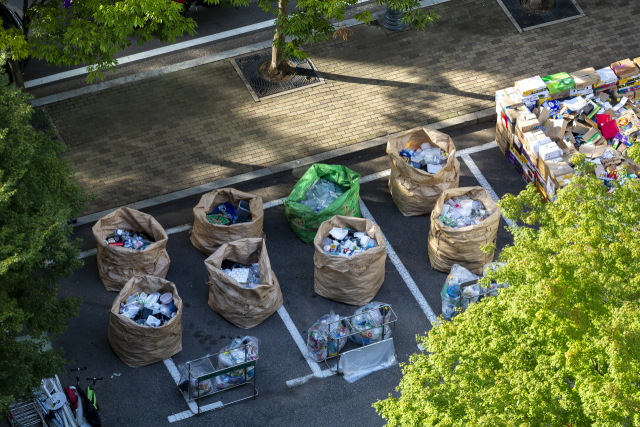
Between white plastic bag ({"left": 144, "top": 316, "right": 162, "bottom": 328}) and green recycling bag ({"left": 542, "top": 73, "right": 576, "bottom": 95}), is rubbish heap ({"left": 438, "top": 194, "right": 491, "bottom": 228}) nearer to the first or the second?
green recycling bag ({"left": 542, "top": 73, "right": 576, "bottom": 95})

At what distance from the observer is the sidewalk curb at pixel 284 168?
42.3ft

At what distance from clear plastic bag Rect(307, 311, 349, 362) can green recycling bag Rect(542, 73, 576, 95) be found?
17.8 ft


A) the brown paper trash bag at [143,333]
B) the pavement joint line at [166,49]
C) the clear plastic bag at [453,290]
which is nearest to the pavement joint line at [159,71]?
the pavement joint line at [166,49]

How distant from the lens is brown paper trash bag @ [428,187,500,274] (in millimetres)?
11570

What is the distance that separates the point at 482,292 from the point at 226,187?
441 centimetres

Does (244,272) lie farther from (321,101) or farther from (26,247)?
(321,101)

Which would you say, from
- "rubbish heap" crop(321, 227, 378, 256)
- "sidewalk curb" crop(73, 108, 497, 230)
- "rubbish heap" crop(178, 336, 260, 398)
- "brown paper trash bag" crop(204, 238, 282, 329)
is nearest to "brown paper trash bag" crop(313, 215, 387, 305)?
"rubbish heap" crop(321, 227, 378, 256)

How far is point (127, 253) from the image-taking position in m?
11.4

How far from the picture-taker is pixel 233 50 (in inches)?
596

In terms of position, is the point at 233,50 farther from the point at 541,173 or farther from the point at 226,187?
the point at 541,173

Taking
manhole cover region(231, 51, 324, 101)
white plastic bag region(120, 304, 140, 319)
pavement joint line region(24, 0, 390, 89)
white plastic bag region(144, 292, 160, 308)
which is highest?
pavement joint line region(24, 0, 390, 89)

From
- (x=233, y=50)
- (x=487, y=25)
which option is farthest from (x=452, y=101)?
(x=233, y=50)

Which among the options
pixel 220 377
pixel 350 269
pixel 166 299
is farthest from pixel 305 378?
pixel 166 299

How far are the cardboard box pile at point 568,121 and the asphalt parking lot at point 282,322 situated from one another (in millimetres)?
751
